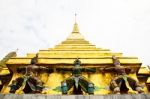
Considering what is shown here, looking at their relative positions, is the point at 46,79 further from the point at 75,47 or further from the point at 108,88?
the point at 75,47

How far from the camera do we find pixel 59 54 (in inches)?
629

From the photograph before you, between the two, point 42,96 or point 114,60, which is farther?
point 114,60

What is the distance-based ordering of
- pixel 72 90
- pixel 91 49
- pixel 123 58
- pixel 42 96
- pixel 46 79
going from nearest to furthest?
pixel 42 96 < pixel 72 90 < pixel 46 79 < pixel 123 58 < pixel 91 49

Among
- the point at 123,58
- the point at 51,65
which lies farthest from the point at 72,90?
the point at 123,58

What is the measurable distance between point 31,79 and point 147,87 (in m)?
5.86

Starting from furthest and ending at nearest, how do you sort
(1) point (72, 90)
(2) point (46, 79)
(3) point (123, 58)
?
(3) point (123, 58), (2) point (46, 79), (1) point (72, 90)

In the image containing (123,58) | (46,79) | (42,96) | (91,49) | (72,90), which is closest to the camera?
(42,96)

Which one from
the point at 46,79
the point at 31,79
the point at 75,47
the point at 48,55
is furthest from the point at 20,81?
the point at 75,47

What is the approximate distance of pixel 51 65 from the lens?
574 inches

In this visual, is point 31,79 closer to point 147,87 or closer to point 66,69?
point 66,69

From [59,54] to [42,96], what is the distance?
7644 mm

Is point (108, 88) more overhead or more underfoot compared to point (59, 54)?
more underfoot

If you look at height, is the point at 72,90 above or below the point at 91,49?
below

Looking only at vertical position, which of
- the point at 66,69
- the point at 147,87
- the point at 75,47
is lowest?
the point at 147,87
